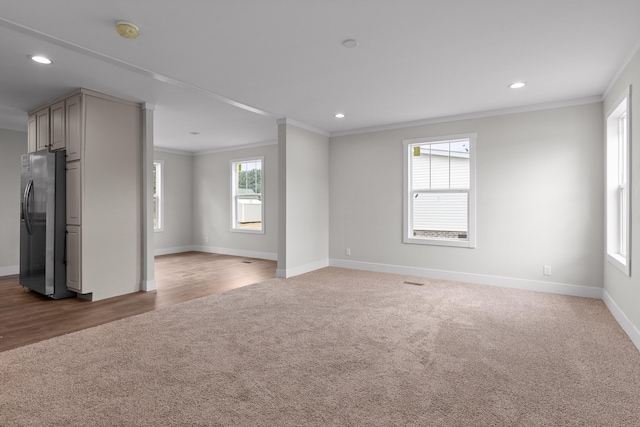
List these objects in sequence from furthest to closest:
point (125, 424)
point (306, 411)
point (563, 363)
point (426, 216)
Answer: point (426, 216) < point (563, 363) < point (306, 411) < point (125, 424)

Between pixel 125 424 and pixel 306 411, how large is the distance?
0.94 meters

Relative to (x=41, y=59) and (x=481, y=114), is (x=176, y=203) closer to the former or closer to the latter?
(x=41, y=59)

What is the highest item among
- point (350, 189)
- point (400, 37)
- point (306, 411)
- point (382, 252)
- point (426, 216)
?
point (400, 37)

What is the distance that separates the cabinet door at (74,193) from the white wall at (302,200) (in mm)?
2592

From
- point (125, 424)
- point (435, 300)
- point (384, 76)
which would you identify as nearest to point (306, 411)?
point (125, 424)

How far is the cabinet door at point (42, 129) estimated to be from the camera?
14.8 feet

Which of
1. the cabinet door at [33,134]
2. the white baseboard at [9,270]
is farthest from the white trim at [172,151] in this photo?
the white baseboard at [9,270]

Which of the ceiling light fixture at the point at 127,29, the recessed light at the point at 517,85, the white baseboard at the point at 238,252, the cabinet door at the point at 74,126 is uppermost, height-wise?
the recessed light at the point at 517,85

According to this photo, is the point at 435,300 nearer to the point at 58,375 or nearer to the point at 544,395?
the point at 544,395

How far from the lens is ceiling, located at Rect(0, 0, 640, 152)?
7.97 ft

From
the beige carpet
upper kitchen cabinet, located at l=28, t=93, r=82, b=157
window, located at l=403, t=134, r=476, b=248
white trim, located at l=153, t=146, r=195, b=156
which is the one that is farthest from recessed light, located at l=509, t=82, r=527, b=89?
white trim, located at l=153, t=146, r=195, b=156

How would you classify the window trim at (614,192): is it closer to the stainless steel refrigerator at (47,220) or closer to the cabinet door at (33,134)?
the stainless steel refrigerator at (47,220)

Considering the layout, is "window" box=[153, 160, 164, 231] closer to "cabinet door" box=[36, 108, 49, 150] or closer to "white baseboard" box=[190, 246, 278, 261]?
"white baseboard" box=[190, 246, 278, 261]

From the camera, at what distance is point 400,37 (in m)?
2.81
